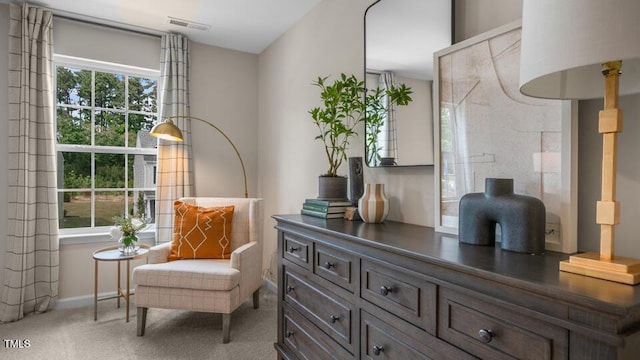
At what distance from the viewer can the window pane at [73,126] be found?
127 inches

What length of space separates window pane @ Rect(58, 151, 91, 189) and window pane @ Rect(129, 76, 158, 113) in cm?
65

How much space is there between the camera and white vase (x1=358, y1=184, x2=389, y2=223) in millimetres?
1808

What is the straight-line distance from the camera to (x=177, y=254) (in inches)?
111

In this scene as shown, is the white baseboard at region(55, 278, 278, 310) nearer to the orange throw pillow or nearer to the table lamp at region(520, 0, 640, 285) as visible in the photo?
the orange throw pillow

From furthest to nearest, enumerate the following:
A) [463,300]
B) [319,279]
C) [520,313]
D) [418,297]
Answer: [319,279] < [418,297] < [463,300] < [520,313]

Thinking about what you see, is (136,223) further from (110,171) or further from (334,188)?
(334,188)

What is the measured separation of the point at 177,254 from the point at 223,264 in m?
0.42

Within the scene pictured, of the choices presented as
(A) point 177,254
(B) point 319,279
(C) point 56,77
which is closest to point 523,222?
(B) point 319,279

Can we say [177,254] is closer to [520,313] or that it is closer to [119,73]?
[119,73]

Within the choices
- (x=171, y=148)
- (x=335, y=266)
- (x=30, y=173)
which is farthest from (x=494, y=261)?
(x=30, y=173)

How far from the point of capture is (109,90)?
3428 millimetres

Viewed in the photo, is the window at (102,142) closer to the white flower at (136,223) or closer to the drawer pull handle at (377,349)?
the white flower at (136,223)

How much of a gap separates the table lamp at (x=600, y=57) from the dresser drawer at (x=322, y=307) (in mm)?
876

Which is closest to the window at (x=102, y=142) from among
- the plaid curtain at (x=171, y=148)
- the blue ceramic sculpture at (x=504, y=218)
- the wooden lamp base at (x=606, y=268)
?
the plaid curtain at (x=171, y=148)
